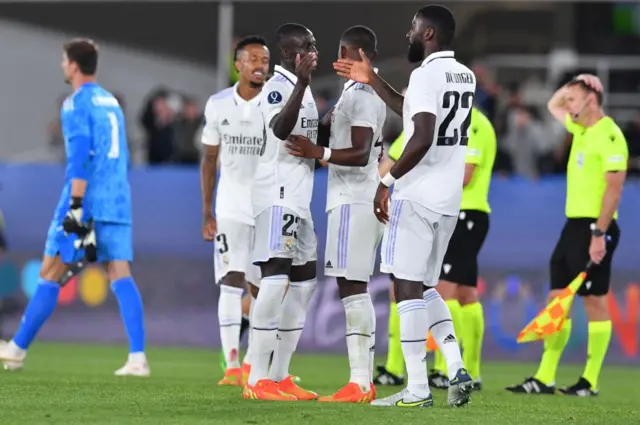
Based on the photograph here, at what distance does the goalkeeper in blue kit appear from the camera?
10.6 m

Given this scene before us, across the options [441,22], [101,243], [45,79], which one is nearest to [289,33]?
[441,22]

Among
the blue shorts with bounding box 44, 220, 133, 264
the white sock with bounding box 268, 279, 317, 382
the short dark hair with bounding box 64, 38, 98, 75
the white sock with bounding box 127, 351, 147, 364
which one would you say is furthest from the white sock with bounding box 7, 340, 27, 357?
the white sock with bounding box 268, 279, 317, 382

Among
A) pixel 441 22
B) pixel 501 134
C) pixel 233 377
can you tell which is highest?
pixel 441 22

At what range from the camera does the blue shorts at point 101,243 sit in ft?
34.8

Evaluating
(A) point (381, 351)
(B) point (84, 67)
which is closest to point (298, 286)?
(B) point (84, 67)

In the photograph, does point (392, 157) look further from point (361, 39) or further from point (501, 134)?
point (501, 134)

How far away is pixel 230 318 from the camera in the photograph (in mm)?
10422

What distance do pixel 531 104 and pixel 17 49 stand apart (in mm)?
8191

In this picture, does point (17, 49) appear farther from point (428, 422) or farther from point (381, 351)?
point (428, 422)

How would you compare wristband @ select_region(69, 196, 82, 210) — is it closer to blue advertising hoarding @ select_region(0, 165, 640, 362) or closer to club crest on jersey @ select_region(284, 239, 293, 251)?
club crest on jersey @ select_region(284, 239, 293, 251)

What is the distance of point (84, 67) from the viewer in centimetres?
1083

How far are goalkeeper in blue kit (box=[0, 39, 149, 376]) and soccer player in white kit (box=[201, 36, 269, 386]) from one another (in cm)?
79

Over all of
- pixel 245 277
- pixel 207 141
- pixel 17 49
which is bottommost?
pixel 245 277

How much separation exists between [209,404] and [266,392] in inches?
17.6
